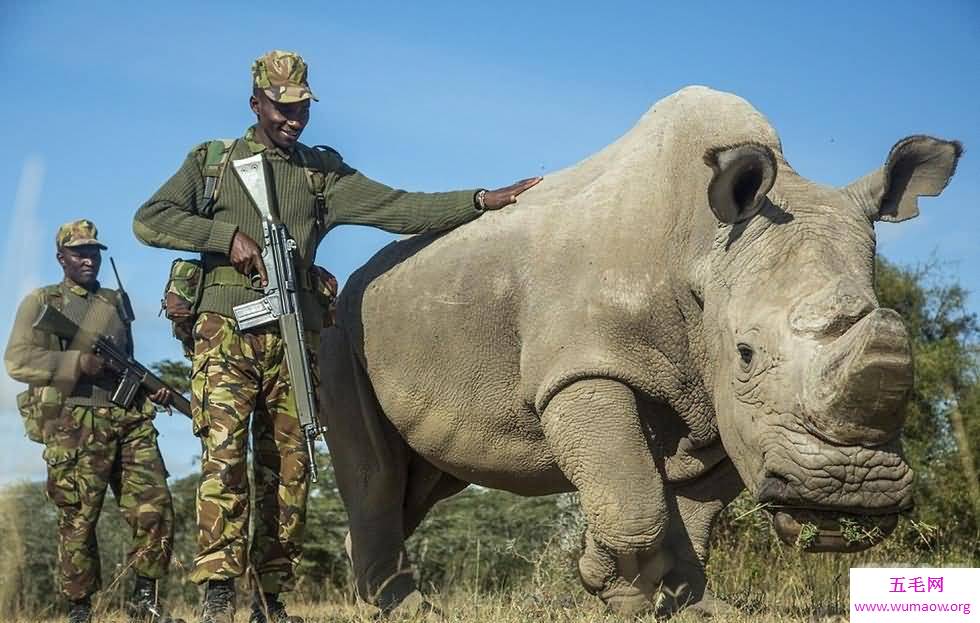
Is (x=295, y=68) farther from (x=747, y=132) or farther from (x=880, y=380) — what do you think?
A: (x=880, y=380)

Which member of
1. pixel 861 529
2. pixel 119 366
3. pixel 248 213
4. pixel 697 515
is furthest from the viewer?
pixel 119 366

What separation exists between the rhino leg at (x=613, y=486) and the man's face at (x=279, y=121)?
2.01 meters

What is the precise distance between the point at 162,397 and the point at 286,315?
2.87 m

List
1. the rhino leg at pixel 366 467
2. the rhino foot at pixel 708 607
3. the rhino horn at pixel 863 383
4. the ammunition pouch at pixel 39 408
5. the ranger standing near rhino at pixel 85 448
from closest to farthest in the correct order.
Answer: the rhino horn at pixel 863 383, the rhino foot at pixel 708 607, the rhino leg at pixel 366 467, the ranger standing near rhino at pixel 85 448, the ammunition pouch at pixel 39 408

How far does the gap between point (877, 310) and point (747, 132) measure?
1956 mm

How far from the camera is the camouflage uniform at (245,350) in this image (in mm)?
6711

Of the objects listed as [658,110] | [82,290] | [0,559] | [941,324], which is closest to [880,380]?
[658,110]

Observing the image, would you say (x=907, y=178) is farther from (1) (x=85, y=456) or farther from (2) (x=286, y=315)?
(1) (x=85, y=456)

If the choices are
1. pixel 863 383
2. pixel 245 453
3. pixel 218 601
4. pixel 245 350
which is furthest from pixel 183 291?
pixel 863 383

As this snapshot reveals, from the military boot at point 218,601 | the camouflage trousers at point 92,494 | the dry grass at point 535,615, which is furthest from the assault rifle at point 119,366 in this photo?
the military boot at point 218,601

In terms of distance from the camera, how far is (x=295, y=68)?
7.27m

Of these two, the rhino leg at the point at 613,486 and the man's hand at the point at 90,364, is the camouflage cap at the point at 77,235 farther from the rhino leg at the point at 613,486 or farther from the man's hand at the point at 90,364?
the rhino leg at the point at 613,486

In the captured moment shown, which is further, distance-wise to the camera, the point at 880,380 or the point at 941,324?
the point at 941,324

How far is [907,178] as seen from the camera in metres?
6.99
